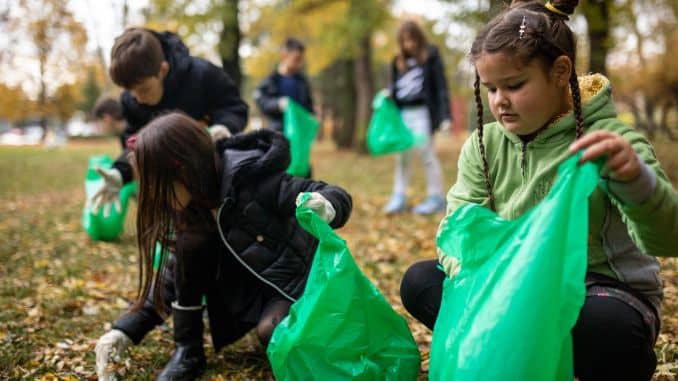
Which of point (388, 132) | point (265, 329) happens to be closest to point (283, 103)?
point (388, 132)

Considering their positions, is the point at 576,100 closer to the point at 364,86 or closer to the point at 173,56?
the point at 173,56

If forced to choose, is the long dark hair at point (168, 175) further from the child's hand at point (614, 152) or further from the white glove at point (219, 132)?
the child's hand at point (614, 152)

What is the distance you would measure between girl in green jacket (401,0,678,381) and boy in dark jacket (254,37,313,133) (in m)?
3.67

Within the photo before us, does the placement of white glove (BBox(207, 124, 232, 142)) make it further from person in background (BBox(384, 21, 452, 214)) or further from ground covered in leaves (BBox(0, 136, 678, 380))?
person in background (BBox(384, 21, 452, 214))

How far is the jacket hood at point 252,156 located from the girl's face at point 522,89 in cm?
77

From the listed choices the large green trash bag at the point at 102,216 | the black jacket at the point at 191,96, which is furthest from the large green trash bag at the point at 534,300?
the large green trash bag at the point at 102,216

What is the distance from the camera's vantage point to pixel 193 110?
2.91m

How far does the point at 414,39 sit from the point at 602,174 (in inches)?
153

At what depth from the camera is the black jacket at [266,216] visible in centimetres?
190

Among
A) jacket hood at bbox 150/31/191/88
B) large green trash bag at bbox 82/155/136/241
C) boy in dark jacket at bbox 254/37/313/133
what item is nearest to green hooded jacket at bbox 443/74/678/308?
jacket hood at bbox 150/31/191/88

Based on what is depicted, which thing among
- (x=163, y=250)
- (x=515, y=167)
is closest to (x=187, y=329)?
(x=163, y=250)

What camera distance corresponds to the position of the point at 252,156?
1.93 metres

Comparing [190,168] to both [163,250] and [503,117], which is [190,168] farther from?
[503,117]

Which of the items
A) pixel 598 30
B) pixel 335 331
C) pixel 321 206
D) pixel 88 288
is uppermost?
pixel 598 30
